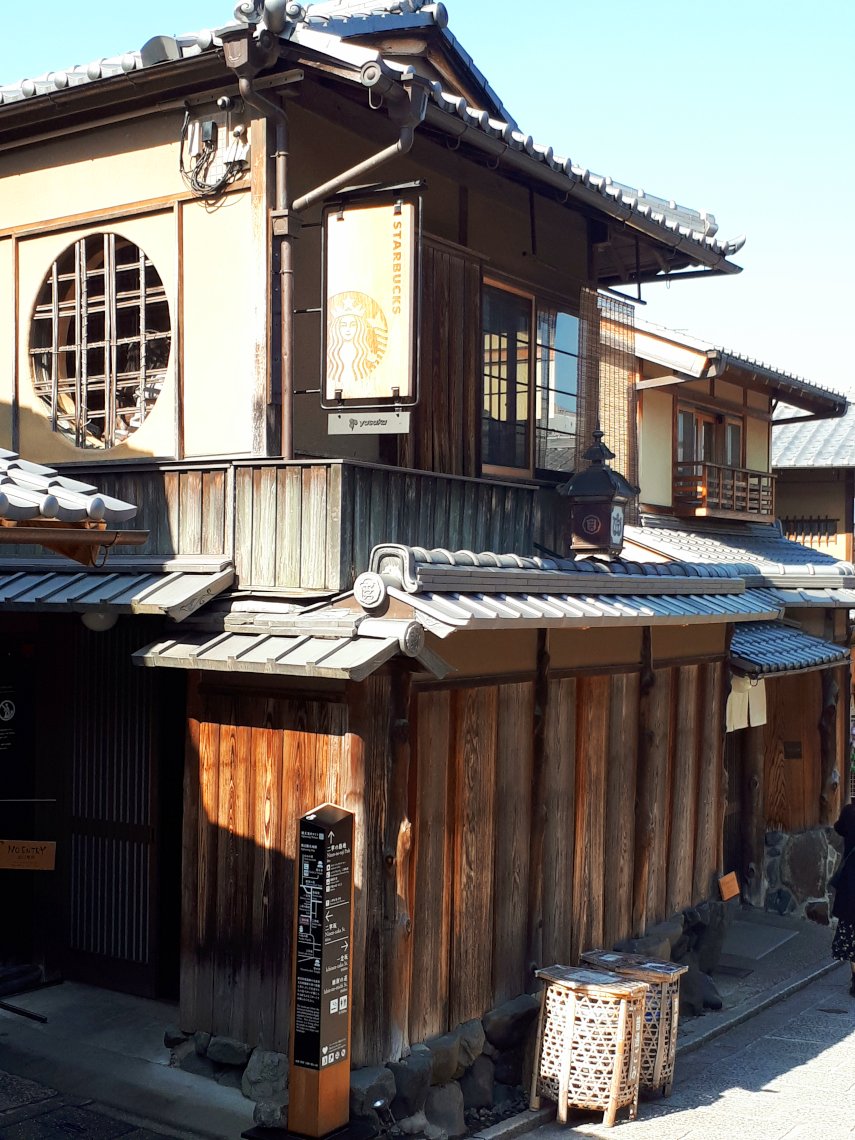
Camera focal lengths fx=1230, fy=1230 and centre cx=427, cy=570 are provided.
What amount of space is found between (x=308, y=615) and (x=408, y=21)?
6054 millimetres

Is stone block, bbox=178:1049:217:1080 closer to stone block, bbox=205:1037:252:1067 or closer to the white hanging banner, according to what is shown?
stone block, bbox=205:1037:252:1067

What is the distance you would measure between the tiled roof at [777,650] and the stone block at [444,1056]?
6796mm

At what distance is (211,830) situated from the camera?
953cm

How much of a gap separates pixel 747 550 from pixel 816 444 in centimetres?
925

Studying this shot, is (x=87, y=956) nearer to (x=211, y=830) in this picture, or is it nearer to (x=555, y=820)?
(x=211, y=830)

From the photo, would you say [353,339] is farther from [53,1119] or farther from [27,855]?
[53,1119]

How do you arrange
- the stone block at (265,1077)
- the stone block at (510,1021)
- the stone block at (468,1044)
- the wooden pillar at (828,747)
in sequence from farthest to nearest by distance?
the wooden pillar at (828,747)
the stone block at (510,1021)
the stone block at (468,1044)
the stone block at (265,1077)

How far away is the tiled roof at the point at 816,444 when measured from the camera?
94.7 ft

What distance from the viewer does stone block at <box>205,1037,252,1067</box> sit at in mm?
9180

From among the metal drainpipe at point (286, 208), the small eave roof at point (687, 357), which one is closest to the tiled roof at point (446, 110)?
the metal drainpipe at point (286, 208)

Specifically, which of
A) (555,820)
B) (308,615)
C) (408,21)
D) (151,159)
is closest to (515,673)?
(555,820)

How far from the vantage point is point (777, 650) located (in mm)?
16219

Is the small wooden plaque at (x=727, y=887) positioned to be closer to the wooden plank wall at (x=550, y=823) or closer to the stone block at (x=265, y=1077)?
the wooden plank wall at (x=550, y=823)

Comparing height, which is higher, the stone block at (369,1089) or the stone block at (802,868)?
the stone block at (369,1089)
